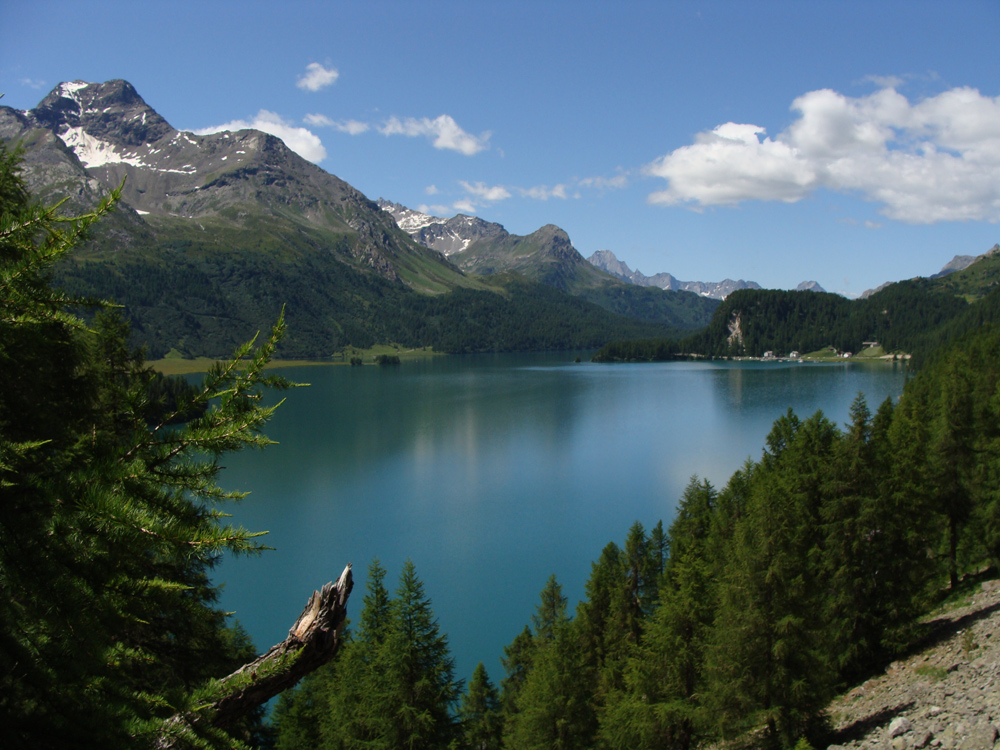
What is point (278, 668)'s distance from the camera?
2.79 m

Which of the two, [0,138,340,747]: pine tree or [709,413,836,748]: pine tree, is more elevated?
[0,138,340,747]: pine tree

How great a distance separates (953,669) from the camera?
15508mm

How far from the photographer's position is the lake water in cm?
3144

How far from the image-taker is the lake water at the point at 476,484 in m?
31.4

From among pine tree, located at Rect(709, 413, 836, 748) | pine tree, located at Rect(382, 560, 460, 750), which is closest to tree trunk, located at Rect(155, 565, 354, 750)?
pine tree, located at Rect(382, 560, 460, 750)

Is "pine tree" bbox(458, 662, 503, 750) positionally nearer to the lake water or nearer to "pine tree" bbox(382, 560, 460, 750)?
the lake water

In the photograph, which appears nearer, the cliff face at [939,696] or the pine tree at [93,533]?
the pine tree at [93,533]

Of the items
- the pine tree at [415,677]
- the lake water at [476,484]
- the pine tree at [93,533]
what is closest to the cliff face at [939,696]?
the pine tree at [415,677]

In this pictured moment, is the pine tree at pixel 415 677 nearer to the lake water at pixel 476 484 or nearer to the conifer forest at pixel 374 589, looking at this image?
the conifer forest at pixel 374 589

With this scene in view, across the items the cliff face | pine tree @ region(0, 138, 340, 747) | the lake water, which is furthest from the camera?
the lake water

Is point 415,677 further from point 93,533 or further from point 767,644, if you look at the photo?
point 93,533

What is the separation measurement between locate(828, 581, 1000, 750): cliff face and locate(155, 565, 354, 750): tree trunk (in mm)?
13285

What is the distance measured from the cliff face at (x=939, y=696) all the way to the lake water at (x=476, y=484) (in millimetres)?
14732

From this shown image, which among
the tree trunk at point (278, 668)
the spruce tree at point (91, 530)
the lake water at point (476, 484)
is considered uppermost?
the spruce tree at point (91, 530)
